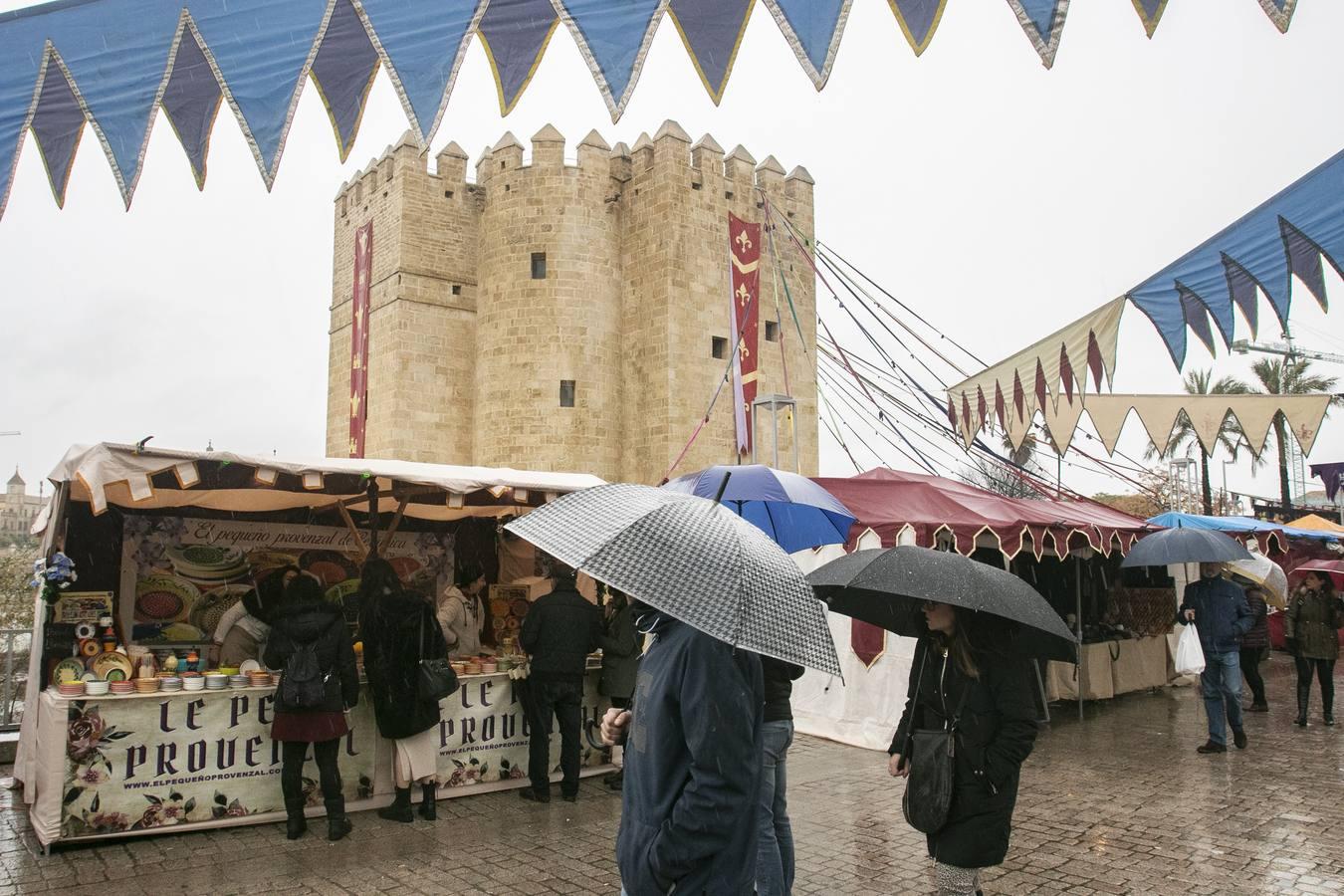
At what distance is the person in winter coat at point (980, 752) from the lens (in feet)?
11.0

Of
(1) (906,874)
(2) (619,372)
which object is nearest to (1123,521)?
(1) (906,874)

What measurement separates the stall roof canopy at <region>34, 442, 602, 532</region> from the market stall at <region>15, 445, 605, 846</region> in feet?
0.05

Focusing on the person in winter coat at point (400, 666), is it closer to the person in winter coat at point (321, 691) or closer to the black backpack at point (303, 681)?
the person in winter coat at point (321, 691)

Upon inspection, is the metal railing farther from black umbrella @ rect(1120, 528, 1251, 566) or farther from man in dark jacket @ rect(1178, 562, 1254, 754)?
black umbrella @ rect(1120, 528, 1251, 566)

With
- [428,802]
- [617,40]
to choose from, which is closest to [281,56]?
[617,40]

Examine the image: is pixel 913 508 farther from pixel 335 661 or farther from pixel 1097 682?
pixel 335 661

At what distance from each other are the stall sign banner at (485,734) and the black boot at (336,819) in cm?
91

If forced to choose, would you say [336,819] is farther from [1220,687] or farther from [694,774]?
[1220,687]

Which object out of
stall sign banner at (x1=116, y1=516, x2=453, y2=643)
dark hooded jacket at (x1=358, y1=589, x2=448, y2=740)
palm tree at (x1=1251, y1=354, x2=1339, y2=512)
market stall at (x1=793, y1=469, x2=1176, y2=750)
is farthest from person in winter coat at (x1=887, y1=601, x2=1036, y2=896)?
palm tree at (x1=1251, y1=354, x2=1339, y2=512)

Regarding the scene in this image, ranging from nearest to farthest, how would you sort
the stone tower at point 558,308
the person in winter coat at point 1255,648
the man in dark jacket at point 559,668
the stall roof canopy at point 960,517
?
the man in dark jacket at point 559,668
the stall roof canopy at point 960,517
the person in winter coat at point 1255,648
the stone tower at point 558,308

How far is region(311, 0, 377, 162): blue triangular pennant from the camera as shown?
15.4 ft

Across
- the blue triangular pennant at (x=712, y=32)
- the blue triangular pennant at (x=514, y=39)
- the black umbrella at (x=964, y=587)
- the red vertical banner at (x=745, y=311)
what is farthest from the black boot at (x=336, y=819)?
the red vertical banner at (x=745, y=311)

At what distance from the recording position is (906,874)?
500 cm

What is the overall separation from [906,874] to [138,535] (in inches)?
240
